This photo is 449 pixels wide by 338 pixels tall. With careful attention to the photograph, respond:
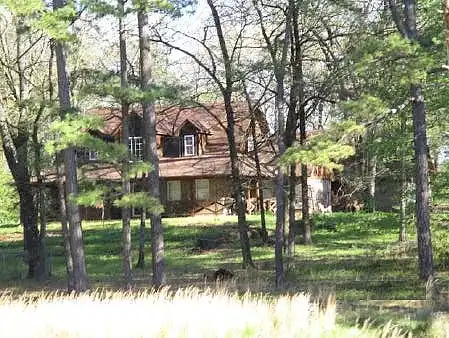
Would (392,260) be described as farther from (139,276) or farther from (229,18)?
(229,18)

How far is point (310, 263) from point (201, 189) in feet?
71.3

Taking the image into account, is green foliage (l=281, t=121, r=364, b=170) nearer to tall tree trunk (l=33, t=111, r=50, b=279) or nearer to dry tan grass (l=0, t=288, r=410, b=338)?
dry tan grass (l=0, t=288, r=410, b=338)

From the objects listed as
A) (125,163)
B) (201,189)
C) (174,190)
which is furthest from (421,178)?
(174,190)

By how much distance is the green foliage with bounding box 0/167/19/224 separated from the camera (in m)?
43.5

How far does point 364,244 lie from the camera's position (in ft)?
97.1

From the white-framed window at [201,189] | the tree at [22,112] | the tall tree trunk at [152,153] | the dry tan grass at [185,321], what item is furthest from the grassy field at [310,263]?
the white-framed window at [201,189]

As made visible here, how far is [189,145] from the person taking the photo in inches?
1861

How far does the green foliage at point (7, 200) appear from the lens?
43.5 meters

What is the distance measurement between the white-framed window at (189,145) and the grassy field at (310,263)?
24.9ft

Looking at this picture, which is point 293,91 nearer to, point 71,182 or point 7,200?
point 71,182

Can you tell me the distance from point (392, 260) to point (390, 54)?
10.6 m

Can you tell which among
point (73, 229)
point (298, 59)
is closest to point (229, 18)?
point (298, 59)

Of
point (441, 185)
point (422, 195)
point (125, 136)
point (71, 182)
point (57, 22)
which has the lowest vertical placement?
point (422, 195)

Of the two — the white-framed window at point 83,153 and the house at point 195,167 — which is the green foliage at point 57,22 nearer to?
the white-framed window at point 83,153
